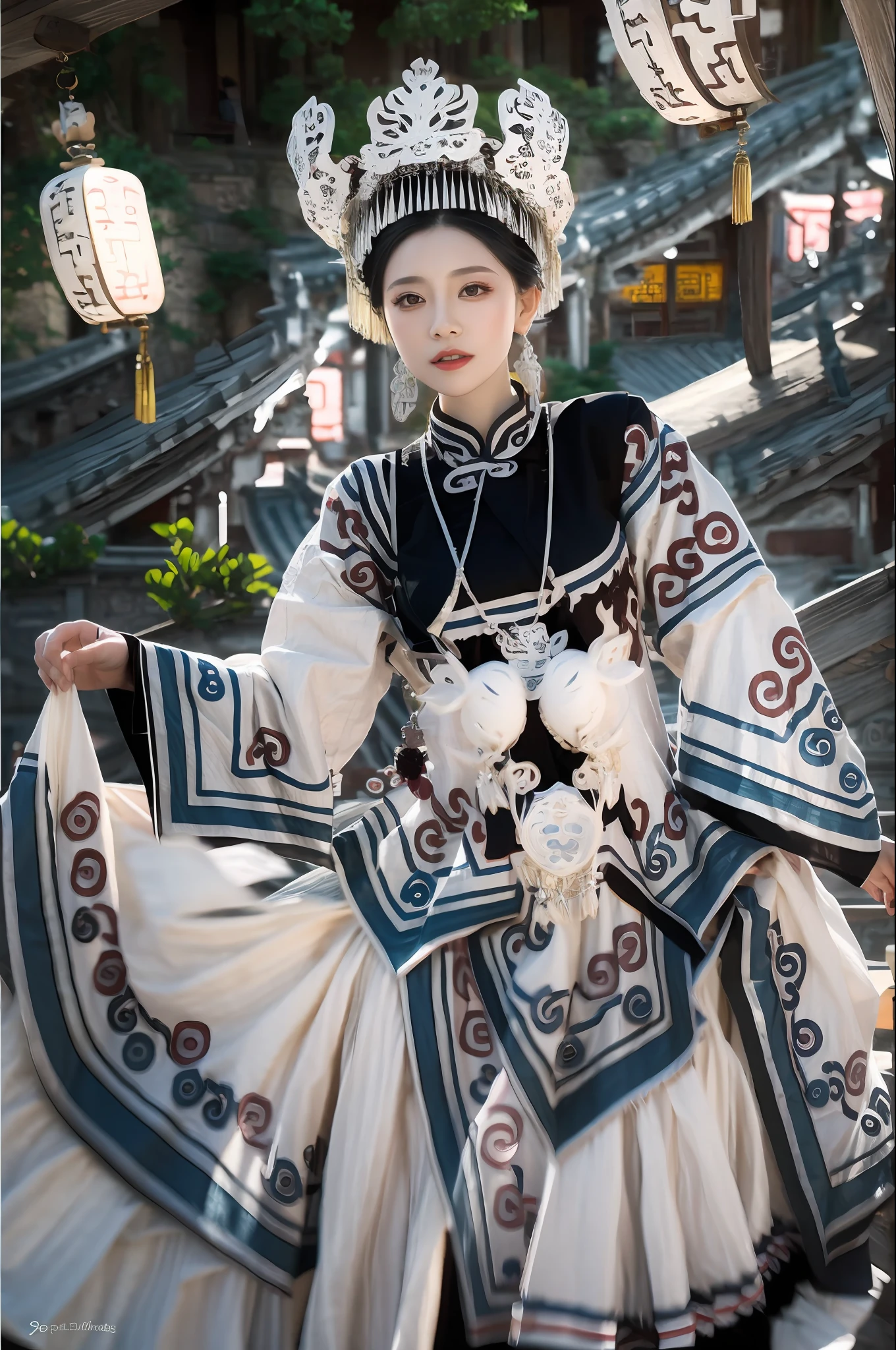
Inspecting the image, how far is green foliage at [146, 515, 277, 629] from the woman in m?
3.11

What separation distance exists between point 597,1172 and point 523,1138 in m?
0.12

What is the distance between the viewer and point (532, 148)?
211 cm

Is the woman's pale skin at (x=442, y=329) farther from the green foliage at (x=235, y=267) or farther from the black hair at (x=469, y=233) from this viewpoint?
the green foliage at (x=235, y=267)

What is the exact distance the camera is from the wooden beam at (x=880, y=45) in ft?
7.64

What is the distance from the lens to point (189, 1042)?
1.95 meters

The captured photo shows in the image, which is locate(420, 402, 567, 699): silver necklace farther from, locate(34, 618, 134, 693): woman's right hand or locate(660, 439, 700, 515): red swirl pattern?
locate(34, 618, 134, 693): woman's right hand

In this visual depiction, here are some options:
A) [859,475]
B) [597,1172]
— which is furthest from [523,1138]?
[859,475]

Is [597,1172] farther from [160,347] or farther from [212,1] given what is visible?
[212,1]

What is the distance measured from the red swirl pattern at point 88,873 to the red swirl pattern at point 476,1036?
592 mm

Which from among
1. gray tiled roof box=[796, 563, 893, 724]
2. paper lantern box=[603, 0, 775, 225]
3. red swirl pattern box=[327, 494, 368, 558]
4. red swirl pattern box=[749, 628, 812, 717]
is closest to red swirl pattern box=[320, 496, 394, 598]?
red swirl pattern box=[327, 494, 368, 558]

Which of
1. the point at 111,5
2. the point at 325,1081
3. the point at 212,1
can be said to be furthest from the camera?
the point at 212,1

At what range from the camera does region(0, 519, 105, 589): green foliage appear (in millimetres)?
5332

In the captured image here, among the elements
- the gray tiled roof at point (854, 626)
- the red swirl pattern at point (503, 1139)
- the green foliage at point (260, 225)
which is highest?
the green foliage at point (260, 225)

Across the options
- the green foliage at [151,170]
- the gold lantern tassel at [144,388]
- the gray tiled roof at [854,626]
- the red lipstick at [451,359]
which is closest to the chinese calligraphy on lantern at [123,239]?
the gold lantern tassel at [144,388]
